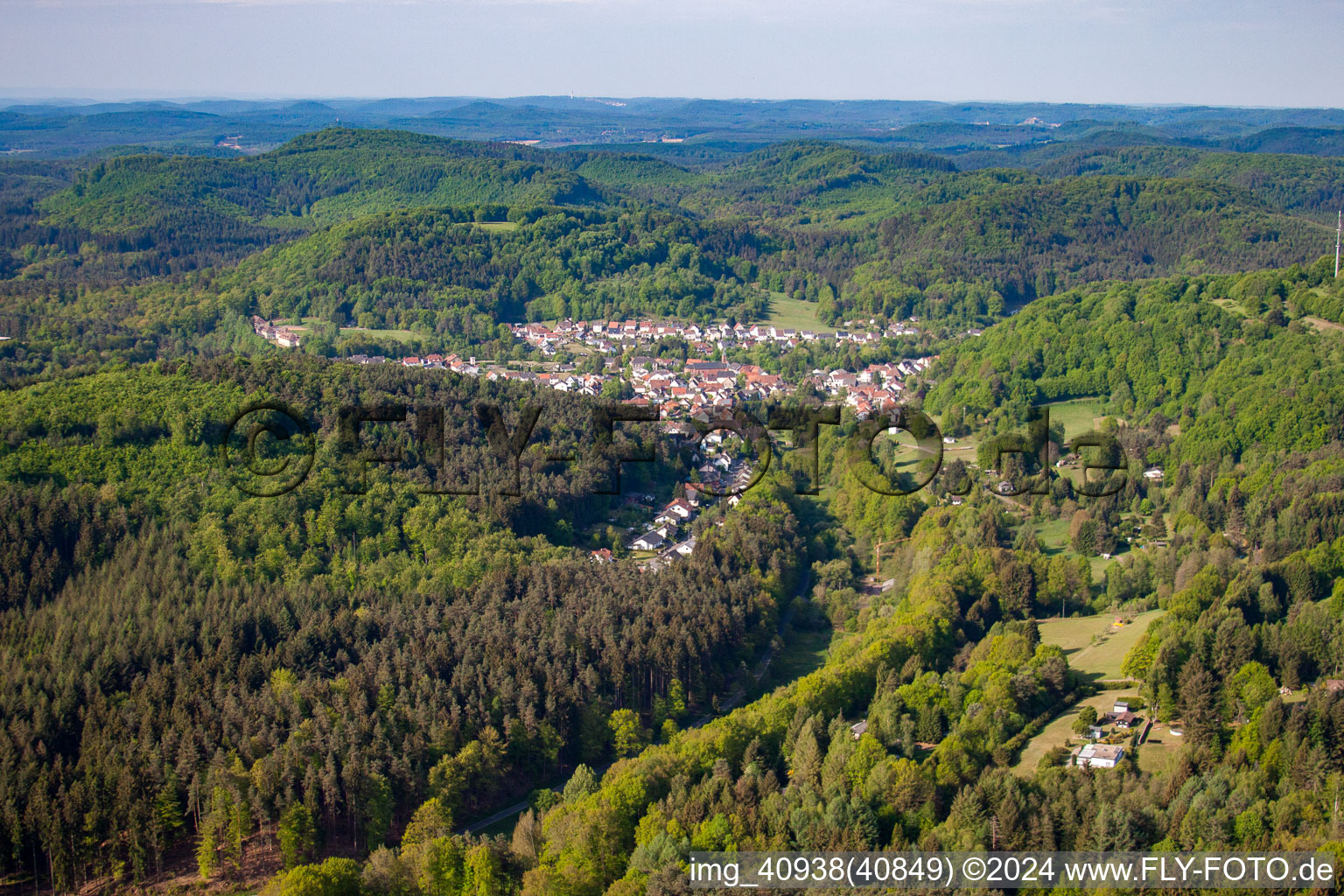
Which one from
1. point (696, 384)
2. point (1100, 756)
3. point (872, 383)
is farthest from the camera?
point (872, 383)

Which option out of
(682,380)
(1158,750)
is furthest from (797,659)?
(682,380)

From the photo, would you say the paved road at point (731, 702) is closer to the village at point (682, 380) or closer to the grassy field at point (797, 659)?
the grassy field at point (797, 659)

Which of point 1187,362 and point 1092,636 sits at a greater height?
point 1187,362

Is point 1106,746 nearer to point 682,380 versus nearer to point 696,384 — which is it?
point 696,384

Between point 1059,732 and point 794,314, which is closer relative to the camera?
point 1059,732

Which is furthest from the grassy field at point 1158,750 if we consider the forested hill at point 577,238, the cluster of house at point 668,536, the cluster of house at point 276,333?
the forested hill at point 577,238

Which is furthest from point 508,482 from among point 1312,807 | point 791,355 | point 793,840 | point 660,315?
point 660,315
